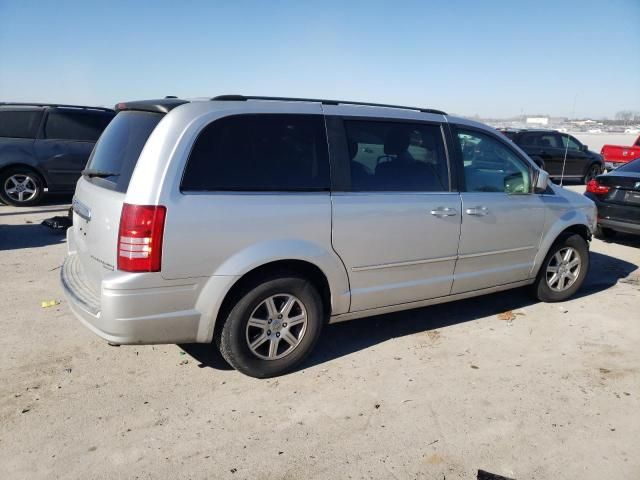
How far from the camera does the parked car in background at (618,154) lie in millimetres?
16614

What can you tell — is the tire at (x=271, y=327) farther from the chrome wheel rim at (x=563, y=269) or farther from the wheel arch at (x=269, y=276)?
the chrome wheel rim at (x=563, y=269)

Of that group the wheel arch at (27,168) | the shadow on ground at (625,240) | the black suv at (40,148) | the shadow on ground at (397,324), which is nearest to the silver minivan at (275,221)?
the shadow on ground at (397,324)

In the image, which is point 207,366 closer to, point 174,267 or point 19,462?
point 174,267

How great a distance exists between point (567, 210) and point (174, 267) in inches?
156

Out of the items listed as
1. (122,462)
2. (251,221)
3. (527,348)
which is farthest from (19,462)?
(527,348)

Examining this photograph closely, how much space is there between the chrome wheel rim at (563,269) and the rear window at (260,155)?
2.93m

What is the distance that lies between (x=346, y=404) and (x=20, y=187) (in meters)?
8.84

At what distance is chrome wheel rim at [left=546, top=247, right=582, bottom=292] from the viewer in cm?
517

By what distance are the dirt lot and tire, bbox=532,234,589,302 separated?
429 millimetres

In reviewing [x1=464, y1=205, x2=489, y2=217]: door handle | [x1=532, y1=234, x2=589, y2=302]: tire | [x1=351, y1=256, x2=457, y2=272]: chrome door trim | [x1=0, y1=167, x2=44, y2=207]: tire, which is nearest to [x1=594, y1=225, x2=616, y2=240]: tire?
[x1=532, y1=234, x2=589, y2=302]: tire

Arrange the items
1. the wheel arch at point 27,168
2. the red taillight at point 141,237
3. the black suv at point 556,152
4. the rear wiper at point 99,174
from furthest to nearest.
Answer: the black suv at point 556,152 → the wheel arch at point 27,168 → the rear wiper at point 99,174 → the red taillight at point 141,237

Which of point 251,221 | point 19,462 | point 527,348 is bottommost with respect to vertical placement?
point 19,462

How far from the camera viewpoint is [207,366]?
12.2ft

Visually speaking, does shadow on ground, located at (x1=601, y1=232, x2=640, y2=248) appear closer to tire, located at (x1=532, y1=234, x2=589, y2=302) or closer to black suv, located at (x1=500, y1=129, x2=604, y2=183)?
tire, located at (x1=532, y1=234, x2=589, y2=302)
